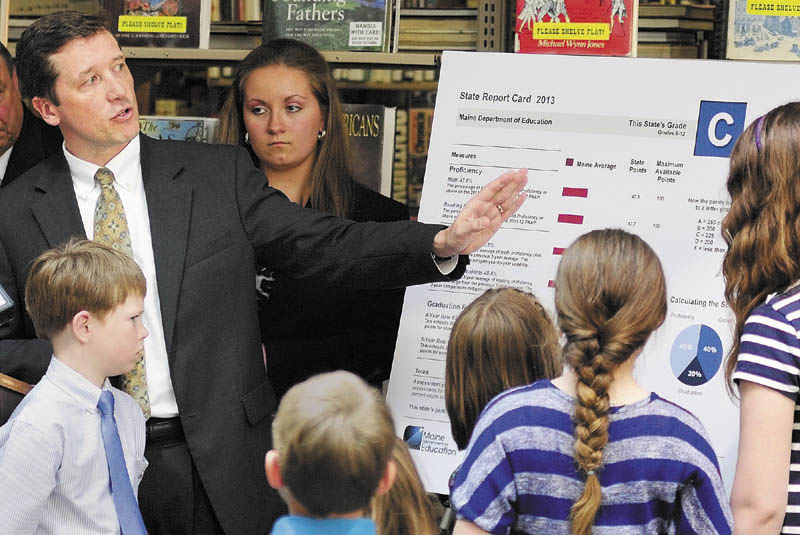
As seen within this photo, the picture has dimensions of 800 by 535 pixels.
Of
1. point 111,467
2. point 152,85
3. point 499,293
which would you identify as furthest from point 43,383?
point 152,85

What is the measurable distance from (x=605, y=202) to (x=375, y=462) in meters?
1.23

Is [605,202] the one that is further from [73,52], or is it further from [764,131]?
[73,52]

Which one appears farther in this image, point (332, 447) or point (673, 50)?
point (673, 50)

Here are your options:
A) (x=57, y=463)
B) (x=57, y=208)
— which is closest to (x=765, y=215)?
(x=57, y=463)

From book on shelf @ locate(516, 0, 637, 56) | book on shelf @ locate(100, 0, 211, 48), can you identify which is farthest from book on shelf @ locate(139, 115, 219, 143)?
book on shelf @ locate(516, 0, 637, 56)

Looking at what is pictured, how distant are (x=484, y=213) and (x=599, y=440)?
0.64 m

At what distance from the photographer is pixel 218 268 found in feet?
7.06

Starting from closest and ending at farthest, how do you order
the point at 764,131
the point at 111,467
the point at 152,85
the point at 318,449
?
the point at 318,449
the point at 764,131
the point at 111,467
the point at 152,85

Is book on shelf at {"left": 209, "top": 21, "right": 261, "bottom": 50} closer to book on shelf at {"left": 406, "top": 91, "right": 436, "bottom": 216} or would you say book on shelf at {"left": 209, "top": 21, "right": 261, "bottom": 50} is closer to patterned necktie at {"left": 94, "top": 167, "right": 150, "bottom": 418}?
book on shelf at {"left": 406, "top": 91, "right": 436, "bottom": 216}

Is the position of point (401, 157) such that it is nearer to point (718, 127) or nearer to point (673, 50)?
point (673, 50)

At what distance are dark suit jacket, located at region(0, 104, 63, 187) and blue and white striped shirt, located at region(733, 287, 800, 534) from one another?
6.65 ft

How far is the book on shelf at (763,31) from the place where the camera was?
2.52 metres

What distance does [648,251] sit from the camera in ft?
4.96

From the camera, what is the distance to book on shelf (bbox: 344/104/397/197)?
2945 mm
